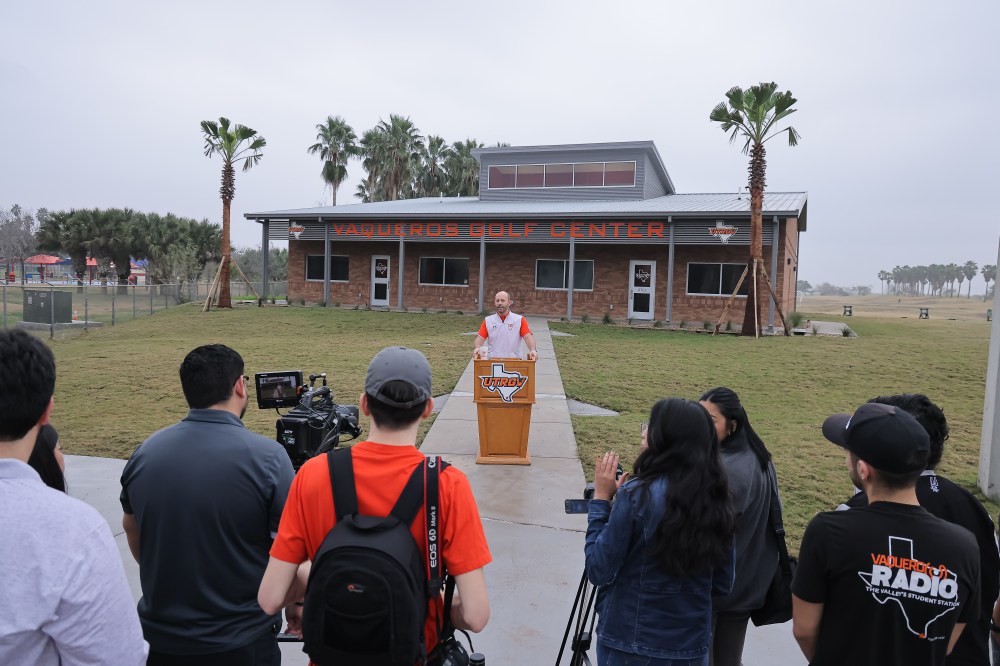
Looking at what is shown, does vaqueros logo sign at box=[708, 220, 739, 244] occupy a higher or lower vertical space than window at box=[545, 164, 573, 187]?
lower

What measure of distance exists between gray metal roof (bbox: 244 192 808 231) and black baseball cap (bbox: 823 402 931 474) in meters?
21.6

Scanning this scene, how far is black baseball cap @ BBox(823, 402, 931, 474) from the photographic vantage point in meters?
2.19

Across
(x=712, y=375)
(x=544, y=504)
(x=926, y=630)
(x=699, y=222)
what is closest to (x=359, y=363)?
(x=712, y=375)

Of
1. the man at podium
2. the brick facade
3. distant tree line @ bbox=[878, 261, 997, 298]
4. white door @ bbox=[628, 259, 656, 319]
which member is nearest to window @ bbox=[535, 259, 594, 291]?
the brick facade

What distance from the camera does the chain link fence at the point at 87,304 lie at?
67.5 ft

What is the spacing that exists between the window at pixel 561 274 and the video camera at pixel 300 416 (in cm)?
2269

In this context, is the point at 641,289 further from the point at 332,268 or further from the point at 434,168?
the point at 434,168

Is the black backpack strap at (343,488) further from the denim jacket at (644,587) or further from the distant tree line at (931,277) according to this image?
the distant tree line at (931,277)

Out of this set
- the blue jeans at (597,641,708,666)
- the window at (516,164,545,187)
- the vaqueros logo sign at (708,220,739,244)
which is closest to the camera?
the blue jeans at (597,641,708,666)

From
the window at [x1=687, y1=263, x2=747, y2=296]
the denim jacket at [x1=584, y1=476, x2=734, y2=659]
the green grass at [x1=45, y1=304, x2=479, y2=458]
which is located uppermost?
the window at [x1=687, y1=263, x2=747, y2=296]

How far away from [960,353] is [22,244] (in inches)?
2441

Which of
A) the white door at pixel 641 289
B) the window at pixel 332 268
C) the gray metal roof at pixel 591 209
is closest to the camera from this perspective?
the gray metal roof at pixel 591 209

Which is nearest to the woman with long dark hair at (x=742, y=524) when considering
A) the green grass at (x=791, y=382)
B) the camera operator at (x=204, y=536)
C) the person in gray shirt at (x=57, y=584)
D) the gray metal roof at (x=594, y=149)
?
the camera operator at (x=204, y=536)

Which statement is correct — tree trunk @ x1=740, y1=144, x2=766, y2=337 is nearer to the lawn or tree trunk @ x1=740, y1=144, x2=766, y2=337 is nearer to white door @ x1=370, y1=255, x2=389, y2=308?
the lawn
